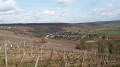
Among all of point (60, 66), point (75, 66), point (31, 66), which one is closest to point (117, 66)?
point (75, 66)

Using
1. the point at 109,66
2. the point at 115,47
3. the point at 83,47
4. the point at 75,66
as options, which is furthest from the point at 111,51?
the point at 75,66

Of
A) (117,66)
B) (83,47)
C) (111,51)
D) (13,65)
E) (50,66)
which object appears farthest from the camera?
(83,47)

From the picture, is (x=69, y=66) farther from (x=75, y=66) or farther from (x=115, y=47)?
(x=115, y=47)

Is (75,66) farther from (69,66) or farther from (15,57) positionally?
(15,57)

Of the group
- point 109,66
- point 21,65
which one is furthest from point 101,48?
point 21,65

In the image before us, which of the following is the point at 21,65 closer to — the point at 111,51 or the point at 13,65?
the point at 13,65

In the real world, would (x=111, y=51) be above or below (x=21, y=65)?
below

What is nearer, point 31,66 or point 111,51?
point 31,66

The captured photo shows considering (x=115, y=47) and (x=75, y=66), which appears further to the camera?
(x=115, y=47)

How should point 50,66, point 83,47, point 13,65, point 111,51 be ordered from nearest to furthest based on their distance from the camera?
1. point 13,65
2. point 50,66
3. point 111,51
4. point 83,47
